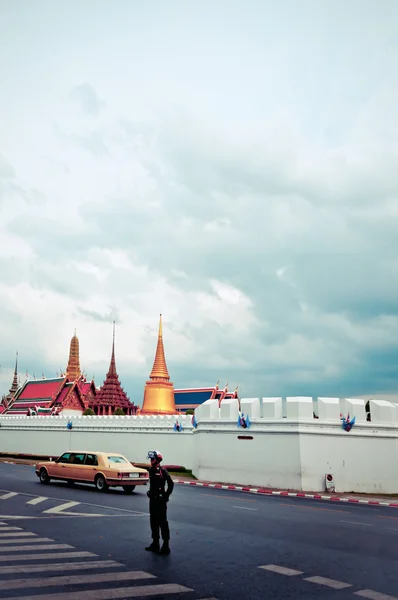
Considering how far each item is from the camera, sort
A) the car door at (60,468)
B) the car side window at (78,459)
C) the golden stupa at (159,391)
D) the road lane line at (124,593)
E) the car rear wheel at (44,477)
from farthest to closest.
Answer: the golden stupa at (159,391), the car rear wheel at (44,477), the car door at (60,468), the car side window at (78,459), the road lane line at (124,593)

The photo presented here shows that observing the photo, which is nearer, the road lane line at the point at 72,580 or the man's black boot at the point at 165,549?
the road lane line at the point at 72,580

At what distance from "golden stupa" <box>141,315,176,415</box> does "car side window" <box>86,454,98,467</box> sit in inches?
1530

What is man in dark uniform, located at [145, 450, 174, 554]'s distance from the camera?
9.88 m

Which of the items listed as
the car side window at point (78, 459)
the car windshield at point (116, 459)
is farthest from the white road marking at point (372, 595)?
the car side window at point (78, 459)

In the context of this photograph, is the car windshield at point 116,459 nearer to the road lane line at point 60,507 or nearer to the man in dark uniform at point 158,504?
the road lane line at point 60,507

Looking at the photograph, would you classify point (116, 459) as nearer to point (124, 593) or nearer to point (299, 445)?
point (299, 445)

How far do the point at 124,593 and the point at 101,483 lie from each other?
567 inches

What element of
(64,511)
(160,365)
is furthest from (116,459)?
(160,365)

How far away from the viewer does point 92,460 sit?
851 inches

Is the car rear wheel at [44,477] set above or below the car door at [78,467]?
below

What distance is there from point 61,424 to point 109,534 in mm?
33063

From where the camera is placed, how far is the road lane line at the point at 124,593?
22.4 feet

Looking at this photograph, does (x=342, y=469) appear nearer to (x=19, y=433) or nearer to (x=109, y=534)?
(x=109, y=534)

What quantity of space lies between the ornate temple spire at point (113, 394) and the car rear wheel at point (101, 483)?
4543 centimetres
